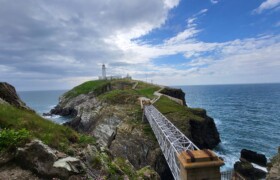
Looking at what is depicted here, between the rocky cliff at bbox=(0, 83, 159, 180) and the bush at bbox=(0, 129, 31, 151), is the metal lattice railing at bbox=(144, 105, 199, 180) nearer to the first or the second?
the rocky cliff at bbox=(0, 83, 159, 180)

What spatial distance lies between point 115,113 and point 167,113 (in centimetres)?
1224

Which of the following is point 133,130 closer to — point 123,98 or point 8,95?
point 123,98

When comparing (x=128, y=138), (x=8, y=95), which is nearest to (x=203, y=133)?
(x=128, y=138)

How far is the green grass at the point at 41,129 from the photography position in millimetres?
8830

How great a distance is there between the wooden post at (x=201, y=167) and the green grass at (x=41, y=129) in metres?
5.03

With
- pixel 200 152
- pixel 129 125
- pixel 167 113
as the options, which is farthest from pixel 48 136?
pixel 167 113

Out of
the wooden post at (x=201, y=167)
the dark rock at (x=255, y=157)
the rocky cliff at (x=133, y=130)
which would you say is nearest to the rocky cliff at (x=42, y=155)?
the wooden post at (x=201, y=167)

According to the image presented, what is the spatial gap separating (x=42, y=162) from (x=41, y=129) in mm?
2727

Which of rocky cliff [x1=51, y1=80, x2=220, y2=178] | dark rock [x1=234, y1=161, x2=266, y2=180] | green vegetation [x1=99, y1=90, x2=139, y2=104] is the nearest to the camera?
rocky cliff [x1=51, y1=80, x2=220, y2=178]

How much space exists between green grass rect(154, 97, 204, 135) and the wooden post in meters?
31.6

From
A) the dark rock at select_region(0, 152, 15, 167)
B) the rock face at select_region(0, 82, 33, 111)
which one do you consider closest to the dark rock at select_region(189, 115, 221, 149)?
the rock face at select_region(0, 82, 33, 111)

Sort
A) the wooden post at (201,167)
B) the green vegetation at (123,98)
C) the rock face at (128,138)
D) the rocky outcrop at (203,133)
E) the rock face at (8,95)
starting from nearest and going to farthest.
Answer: the wooden post at (201,167)
the rock face at (8,95)
the rock face at (128,138)
the rocky outcrop at (203,133)
the green vegetation at (123,98)

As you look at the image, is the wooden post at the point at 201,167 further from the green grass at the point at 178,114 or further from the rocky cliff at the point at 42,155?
the green grass at the point at 178,114

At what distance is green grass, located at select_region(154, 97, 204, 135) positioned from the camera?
130 feet
